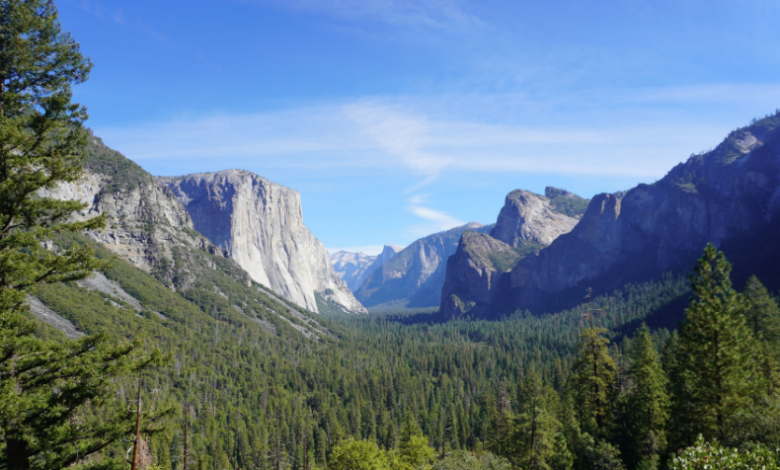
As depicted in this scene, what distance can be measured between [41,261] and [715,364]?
36748 millimetres

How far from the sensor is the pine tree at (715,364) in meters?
26.5

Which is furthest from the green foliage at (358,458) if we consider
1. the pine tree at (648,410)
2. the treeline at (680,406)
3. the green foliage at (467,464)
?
the pine tree at (648,410)

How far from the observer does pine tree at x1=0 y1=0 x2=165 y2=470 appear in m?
12.2

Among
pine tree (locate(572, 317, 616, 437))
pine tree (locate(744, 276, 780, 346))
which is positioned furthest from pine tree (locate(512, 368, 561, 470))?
pine tree (locate(744, 276, 780, 346))

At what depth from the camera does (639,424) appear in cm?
4006

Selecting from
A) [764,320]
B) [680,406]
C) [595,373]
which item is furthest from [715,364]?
[764,320]

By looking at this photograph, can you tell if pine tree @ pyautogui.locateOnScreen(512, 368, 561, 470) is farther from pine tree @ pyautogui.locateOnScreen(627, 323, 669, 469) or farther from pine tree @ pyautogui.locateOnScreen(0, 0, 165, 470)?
pine tree @ pyautogui.locateOnScreen(0, 0, 165, 470)

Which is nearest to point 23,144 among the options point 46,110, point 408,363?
point 46,110

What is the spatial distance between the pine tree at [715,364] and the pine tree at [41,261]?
33009 mm

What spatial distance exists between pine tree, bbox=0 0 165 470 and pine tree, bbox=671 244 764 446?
33009mm

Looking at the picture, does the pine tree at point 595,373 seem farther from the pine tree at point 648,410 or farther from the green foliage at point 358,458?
the green foliage at point 358,458

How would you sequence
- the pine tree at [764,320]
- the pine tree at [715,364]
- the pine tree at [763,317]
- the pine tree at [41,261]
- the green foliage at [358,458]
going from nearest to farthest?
the pine tree at [41,261]
the pine tree at [715,364]
the green foliage at [358,458]
the pine tree at [764,320]
the pine tree at [763,317]

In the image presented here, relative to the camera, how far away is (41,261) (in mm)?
13031

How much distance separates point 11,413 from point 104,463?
380cm
